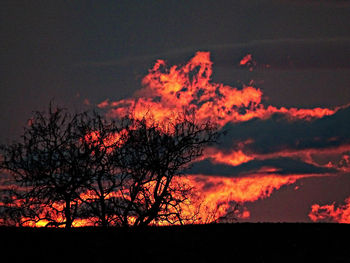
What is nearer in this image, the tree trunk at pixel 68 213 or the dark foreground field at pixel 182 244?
the dark foreground field at pixel 182 244

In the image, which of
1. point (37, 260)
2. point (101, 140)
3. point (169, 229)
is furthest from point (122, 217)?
point (37, 260)

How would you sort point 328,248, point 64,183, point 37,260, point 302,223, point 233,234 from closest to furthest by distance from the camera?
point 37,260, point 328,248, point 233,234, point 302,223, point 64,183

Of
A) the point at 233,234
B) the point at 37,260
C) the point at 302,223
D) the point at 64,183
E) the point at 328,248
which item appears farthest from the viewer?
the point at 64,183

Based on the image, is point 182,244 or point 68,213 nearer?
point 182,244

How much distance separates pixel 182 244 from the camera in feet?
59.6

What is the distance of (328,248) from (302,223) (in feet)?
14.8

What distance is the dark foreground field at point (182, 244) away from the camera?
16828 millimetres

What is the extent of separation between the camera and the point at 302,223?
2270 cm

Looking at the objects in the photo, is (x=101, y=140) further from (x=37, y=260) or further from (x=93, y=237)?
(x=37, y=260)

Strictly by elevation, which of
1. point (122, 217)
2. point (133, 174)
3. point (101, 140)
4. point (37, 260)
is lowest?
point (37, 260)

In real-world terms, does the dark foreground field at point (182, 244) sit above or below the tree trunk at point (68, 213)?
below

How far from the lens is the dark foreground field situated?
663 inches

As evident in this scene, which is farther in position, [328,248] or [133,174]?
[133,174]

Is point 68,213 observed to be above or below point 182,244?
above
